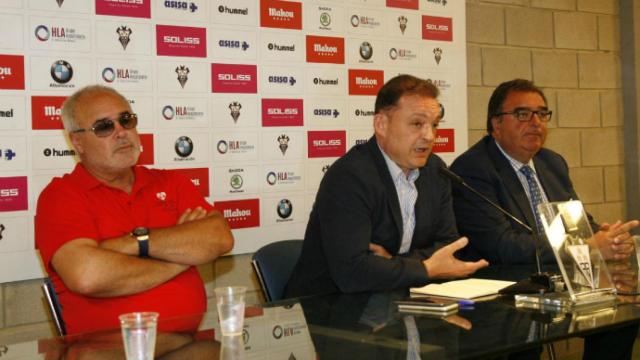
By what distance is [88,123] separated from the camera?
2.70m

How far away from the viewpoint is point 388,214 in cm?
272

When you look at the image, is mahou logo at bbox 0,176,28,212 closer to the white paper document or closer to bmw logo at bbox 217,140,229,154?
bmw logo at bbox 217,140,229,154

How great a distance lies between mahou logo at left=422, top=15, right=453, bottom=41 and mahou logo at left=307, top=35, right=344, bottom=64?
57 centimetres

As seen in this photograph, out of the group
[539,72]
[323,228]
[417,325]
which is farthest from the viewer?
[539,72]

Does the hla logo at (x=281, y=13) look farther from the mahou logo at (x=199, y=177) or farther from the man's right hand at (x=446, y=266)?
the man's right hand at (x=446, y=266)

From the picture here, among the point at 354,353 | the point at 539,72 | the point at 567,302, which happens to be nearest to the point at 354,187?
the point at 567,302

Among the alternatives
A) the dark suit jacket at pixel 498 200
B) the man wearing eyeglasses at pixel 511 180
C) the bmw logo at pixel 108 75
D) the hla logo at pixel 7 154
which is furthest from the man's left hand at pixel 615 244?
the hla logo at pixel 7 154

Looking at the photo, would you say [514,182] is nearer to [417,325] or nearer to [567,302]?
[567,302]

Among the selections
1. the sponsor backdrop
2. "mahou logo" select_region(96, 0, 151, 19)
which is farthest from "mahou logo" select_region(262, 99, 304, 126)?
"mahou logo" select_region(96, 0, 151, 19)

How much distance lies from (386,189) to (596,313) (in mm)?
989

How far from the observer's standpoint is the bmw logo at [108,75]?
3062 millimetres

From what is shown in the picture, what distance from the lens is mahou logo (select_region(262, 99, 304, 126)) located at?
3.49 meters

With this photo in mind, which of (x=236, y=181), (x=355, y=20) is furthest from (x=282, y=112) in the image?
(x=355, y=20)

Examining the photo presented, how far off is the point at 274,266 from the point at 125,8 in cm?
125
